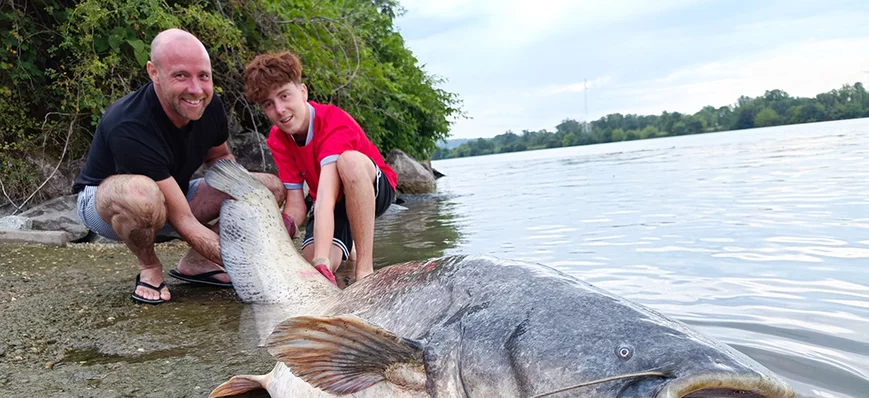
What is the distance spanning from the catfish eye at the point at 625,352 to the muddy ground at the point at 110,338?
155 cm

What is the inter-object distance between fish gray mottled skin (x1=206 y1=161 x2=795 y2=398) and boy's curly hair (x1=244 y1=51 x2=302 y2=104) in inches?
85.2

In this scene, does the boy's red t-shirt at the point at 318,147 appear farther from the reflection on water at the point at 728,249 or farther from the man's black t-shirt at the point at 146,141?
the reflection on water at the point at 728,249

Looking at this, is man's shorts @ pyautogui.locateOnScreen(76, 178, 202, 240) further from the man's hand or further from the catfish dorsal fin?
the catfish dorsal fin

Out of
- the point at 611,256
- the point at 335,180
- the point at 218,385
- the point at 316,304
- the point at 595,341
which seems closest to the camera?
the point at 595,341

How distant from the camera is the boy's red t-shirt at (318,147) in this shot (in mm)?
3842

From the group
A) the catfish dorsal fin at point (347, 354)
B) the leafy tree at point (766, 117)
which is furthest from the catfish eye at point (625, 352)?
the leafy tree at point (766, 117)

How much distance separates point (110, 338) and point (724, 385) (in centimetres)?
272

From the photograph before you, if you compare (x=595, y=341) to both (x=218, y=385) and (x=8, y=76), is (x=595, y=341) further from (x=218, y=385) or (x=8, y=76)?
(x=8, y=76)

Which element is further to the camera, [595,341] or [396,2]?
[396,2]

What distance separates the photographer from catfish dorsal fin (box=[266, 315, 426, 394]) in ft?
5.04

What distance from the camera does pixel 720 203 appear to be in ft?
24.8

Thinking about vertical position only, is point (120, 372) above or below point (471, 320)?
below

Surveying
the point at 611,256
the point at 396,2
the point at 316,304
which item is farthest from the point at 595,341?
the point at 396,2

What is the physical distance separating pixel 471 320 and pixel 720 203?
22.9ft
